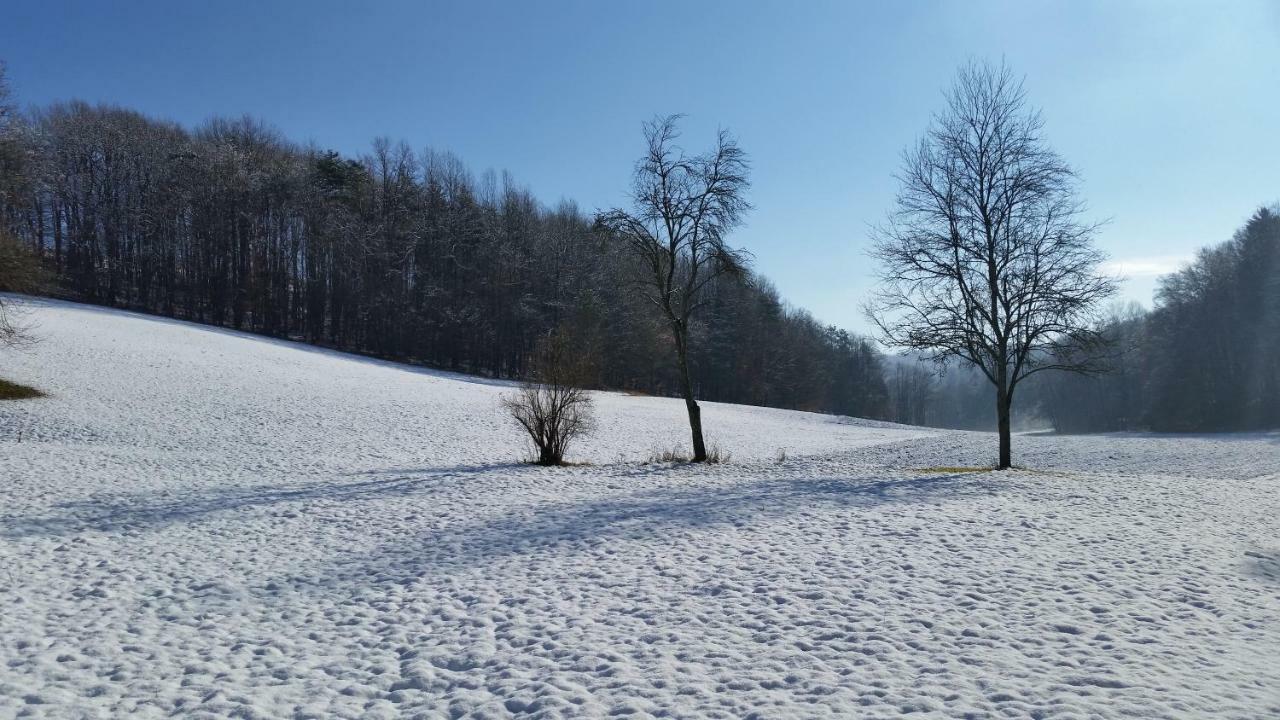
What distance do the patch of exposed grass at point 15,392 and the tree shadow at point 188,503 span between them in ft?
43.5

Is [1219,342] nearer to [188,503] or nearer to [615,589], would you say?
[615,589]

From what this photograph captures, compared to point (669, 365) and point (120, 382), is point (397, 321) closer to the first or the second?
point (669, 365)

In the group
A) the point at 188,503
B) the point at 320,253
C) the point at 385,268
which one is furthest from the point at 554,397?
the point at 320,253

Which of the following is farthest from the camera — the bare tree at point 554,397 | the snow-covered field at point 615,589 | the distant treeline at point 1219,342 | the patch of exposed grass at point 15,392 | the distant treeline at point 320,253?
the distant treeline at point 320,253

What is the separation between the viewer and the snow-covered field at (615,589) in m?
4.82

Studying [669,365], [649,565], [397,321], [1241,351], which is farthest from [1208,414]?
[397,321]

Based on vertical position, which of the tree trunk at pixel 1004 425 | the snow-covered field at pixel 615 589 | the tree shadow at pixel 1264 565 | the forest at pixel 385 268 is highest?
the forest at pixel 385 268

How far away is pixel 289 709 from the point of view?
183 inches

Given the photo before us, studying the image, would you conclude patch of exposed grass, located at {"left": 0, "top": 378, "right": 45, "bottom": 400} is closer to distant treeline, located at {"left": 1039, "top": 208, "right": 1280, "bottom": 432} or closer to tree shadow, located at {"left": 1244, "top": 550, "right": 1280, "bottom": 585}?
tree shadow, located at {"left": 1244, "top": 550, "right": 1280, "bottom": 585}

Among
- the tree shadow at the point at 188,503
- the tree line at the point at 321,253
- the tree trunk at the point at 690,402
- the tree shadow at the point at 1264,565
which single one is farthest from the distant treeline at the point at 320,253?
the tree shadow at the point at 1264,565

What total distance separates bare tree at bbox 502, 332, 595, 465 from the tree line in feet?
88.4

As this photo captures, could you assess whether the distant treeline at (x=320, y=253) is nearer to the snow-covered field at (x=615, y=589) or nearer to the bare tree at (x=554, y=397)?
the bare tree at (x=554, y=397)

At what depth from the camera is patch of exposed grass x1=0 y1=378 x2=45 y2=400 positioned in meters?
20.1

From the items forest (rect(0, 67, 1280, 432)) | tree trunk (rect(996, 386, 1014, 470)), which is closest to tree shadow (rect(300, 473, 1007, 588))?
tree trunk (rect(996, 386, 1014, 470))
